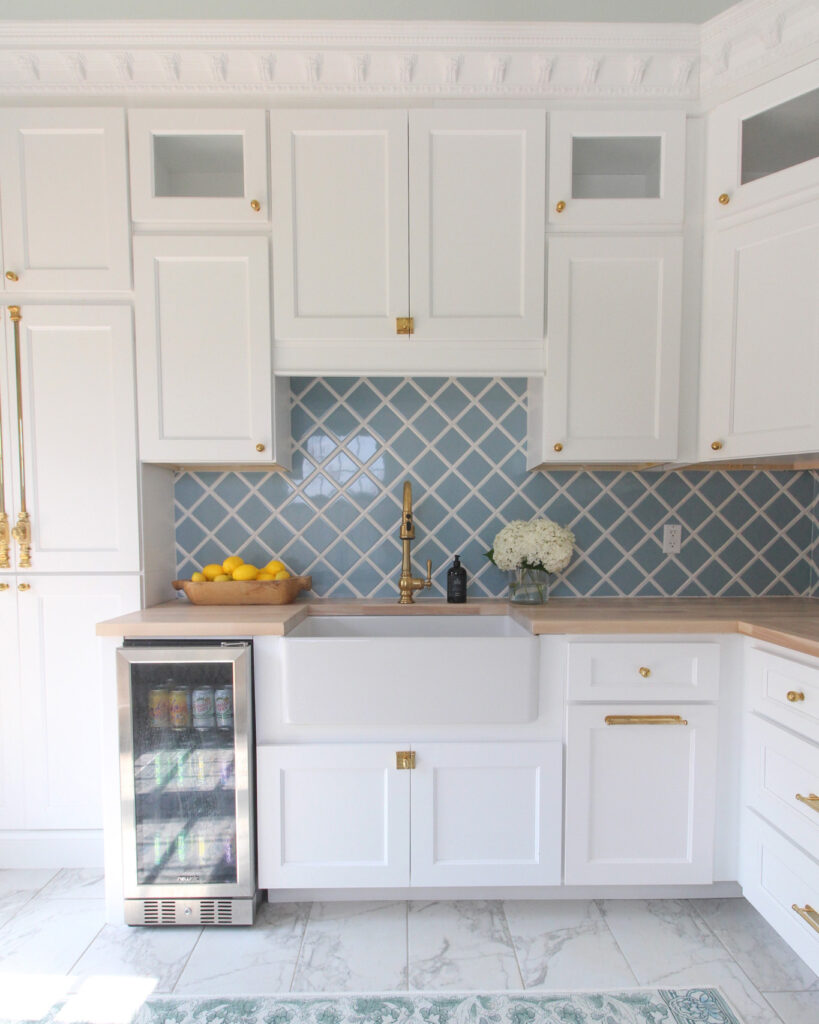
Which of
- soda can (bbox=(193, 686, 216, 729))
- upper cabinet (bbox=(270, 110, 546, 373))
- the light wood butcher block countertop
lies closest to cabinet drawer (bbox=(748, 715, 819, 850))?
the light wood butcher block countertop

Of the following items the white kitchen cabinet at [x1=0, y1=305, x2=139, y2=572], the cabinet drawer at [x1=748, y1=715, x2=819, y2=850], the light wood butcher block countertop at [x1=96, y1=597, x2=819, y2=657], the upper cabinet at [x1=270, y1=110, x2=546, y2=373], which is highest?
the upper cabinet at [x1=270, y1=110, x2=546, y2=373]

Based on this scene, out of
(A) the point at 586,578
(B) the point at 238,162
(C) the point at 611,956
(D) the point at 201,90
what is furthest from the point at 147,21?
(C) the point at 611,956

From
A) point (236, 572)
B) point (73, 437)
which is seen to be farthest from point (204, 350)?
point (236, 572)

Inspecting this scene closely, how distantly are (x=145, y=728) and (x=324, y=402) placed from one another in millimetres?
1273

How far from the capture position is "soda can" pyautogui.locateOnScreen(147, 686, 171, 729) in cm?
171

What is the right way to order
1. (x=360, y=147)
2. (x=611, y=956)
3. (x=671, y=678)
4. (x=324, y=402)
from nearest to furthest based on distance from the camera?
(x=611, y=956) < (x=671, y=678) < (x=360, y=147) < (x=324, y=402)

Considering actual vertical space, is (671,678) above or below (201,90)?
below

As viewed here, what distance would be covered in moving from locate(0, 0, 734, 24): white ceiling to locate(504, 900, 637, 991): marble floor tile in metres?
2.74

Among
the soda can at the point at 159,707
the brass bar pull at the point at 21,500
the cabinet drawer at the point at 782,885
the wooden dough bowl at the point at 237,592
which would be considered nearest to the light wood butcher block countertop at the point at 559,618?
the wooden dough bowl at the point at 237,592

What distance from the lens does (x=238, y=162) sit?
6.22 feet

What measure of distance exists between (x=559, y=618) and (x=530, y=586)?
0.33 m

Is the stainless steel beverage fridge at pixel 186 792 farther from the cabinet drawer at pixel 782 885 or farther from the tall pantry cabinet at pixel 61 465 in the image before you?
the cabinet drawer at pixel 782 885

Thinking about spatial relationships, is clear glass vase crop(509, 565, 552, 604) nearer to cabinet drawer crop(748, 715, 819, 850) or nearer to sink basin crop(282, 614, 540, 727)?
sink basin crop(282, 614, 540, 727)

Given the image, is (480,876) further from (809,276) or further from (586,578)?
(809,276)
